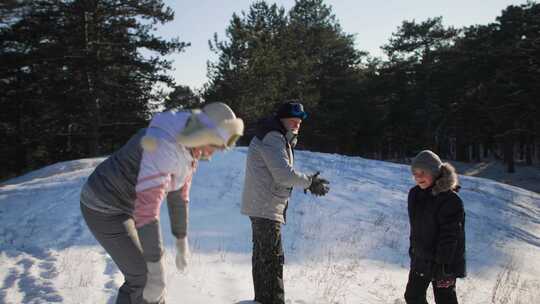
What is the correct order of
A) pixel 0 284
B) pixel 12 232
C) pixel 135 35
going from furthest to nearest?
pixel 135 35 → pixel 12 232 → pixel 0 284

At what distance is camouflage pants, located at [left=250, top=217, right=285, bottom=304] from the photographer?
3.83 meters

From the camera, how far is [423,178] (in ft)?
12.8

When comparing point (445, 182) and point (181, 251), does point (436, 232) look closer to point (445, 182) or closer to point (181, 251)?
point (445, 182)

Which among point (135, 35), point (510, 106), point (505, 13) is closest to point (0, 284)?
point (135, 35)

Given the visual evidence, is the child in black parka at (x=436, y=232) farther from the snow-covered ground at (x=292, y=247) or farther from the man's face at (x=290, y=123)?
the snow-covered ground at (x=292, y=247)

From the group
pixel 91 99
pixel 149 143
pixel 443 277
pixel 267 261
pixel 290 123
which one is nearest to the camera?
pixel 149 143

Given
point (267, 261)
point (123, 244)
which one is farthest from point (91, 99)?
point (123, 244)

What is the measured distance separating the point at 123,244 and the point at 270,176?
1.59 metres

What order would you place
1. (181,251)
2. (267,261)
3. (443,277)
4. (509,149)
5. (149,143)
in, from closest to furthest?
(149,143)
(181,251)
(443,277)
(267,261)
(509,149)

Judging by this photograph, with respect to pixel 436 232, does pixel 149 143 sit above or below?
above

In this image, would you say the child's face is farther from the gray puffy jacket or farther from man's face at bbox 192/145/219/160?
man's face at bbox 192/145/219/160

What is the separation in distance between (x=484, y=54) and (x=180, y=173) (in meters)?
32.3

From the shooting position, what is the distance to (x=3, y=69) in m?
23.2

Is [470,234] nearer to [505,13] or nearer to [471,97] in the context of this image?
[471,97]
